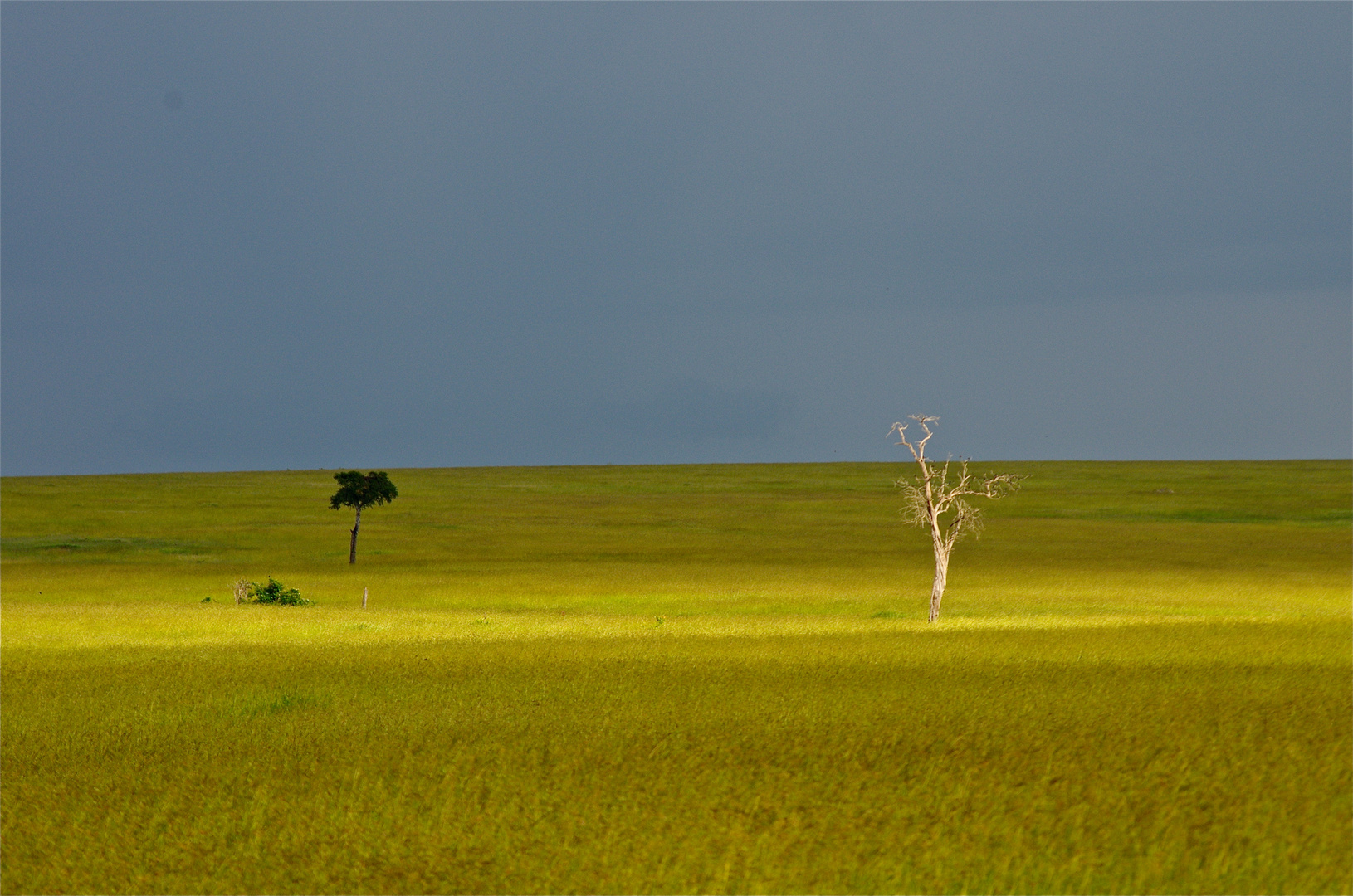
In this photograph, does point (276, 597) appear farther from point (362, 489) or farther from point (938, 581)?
point (362, 489)

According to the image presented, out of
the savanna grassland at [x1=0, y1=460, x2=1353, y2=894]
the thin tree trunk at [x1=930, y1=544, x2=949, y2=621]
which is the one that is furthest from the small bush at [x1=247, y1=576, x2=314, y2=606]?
the thin tree trunk at [x1=930, y1=544, x2=949, y2=621]

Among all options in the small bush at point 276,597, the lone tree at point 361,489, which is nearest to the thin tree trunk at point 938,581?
the small bush at point 276,597

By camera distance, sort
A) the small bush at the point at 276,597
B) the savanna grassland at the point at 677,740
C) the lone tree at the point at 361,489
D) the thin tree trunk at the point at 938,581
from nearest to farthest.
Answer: the savanna grassland at the point at 677,740
the thin tree trunk at the point at 938,581
the small bush at the point at 276,597
the lone tree at the point at 361,489

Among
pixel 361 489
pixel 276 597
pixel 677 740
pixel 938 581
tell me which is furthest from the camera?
pixel 361 489

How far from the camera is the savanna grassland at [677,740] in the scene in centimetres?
898

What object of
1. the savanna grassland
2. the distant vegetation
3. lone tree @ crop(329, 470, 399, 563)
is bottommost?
the distant vegetation

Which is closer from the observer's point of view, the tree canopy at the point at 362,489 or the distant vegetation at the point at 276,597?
the distant vegetation at the point at 276,597

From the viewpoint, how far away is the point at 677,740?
1324 centimetres

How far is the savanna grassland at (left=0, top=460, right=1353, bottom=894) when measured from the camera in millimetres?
8984

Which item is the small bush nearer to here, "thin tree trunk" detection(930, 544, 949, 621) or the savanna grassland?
the savanna grassland

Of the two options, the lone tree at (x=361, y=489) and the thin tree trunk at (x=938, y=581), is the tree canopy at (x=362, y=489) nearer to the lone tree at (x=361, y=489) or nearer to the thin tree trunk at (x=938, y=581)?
the lone tree at (x=361, y=489)

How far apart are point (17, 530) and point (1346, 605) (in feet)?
270

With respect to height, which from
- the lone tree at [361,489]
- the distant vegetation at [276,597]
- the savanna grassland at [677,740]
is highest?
the lone tree at [361,489]

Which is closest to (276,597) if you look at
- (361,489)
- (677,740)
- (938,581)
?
(938,581)
